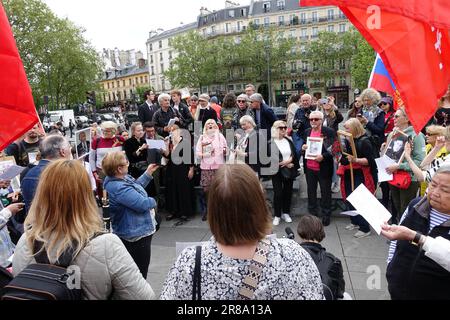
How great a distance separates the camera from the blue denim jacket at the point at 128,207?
10.7ft

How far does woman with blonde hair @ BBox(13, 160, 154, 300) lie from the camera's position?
1.76m

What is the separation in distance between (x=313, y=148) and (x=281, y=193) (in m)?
0.95

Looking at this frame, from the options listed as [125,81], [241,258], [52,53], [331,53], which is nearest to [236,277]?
[241,258]

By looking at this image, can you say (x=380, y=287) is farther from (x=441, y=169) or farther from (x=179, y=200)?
(x=179, y=200)

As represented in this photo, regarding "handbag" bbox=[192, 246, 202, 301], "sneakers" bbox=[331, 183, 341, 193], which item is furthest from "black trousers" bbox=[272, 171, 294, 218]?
"handbag" bbox=[192, 246, 202, 301]

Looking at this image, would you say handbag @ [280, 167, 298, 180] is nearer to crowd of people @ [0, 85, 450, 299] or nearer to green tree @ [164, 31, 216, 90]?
crowd of people @ [0, 85, 450, 299]

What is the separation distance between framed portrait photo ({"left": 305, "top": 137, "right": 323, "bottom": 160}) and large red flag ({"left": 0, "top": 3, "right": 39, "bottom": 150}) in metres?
4.19

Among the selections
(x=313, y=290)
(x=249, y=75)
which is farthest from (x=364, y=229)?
(x=249, y=75)

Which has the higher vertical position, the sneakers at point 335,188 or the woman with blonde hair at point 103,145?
the woman with blonde hair at point 103,145

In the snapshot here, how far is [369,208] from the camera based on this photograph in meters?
2.24

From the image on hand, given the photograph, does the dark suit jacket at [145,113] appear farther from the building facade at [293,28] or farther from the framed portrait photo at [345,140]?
the building facade at [293,28]

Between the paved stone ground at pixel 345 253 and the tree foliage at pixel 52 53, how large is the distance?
127 ft

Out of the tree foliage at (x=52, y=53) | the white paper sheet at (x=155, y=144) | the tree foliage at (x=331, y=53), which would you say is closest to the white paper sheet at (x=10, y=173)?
the white paper sheet at (x=155, y=144)
